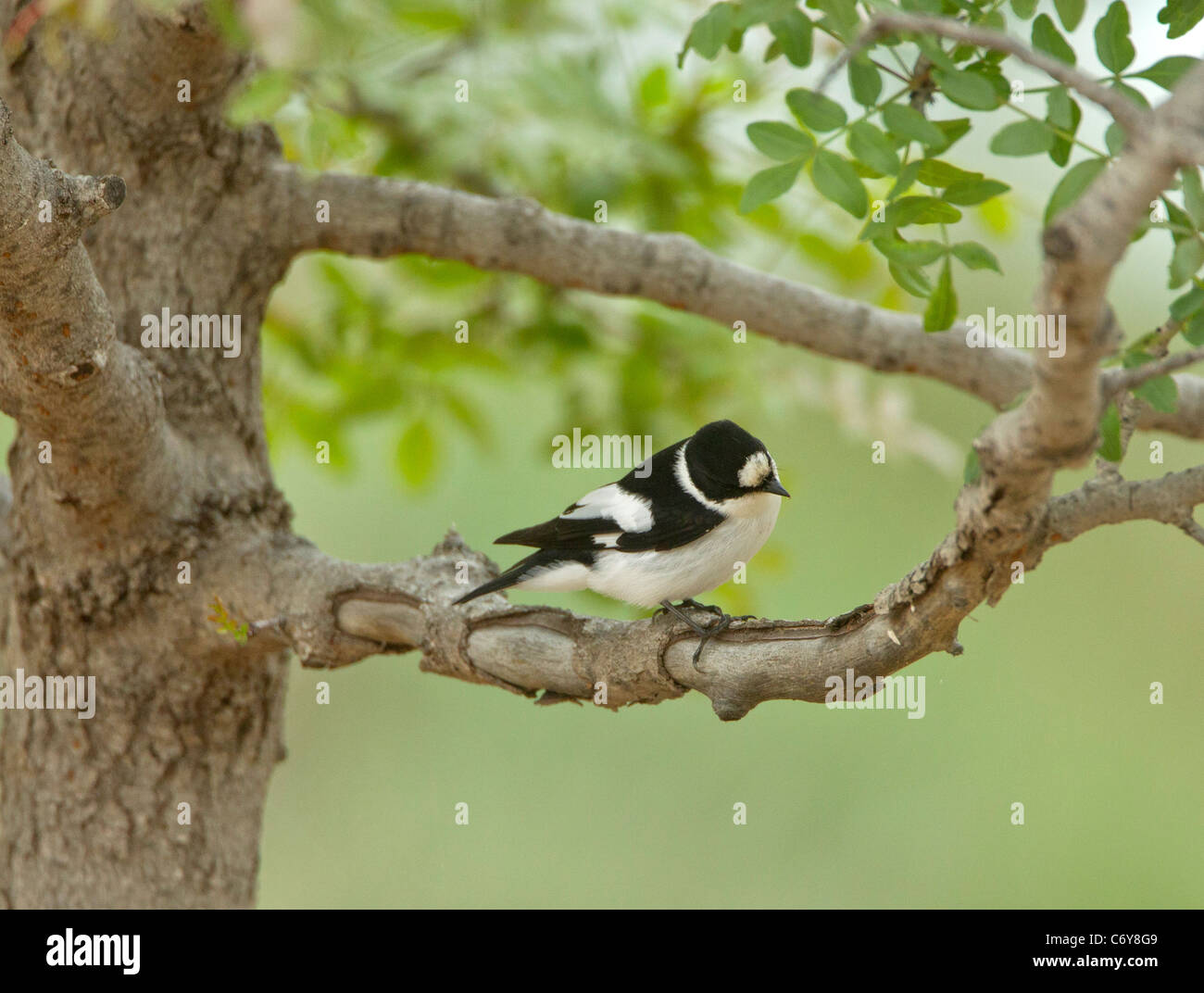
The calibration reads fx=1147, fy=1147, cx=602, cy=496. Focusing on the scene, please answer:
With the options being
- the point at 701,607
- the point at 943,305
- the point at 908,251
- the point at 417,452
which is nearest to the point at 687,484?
the point at 701,607

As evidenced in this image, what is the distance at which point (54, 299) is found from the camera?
2.03 meters

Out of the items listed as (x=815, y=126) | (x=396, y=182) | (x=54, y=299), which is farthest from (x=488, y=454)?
(x=815, y=126)

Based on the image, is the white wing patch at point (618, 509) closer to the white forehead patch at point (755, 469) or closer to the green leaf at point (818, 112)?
the white forehead patch at point (755, 469)

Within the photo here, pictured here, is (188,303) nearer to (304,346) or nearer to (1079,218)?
(304,346)

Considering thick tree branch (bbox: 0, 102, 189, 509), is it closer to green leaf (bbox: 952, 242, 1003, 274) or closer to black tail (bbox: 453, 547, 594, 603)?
A: black tail (bbox: 453, 547, 594, 603)

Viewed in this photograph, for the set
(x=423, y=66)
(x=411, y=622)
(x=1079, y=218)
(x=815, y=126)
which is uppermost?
(x=423, y=66)

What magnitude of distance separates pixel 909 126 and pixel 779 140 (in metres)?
0.30

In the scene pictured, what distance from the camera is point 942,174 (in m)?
1.88

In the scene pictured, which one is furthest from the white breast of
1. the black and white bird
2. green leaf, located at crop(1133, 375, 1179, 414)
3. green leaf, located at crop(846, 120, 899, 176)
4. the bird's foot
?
green leaf, located at crop(1133, 375, 1179, 414)

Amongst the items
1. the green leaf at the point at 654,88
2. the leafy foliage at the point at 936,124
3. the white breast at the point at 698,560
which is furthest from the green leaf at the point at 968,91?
the green leaf at the point at 654,88

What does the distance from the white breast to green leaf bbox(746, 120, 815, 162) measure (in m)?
0.73

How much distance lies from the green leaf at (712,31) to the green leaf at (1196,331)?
83cm

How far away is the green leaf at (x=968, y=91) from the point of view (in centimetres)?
166

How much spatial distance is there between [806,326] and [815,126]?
3.80ft
